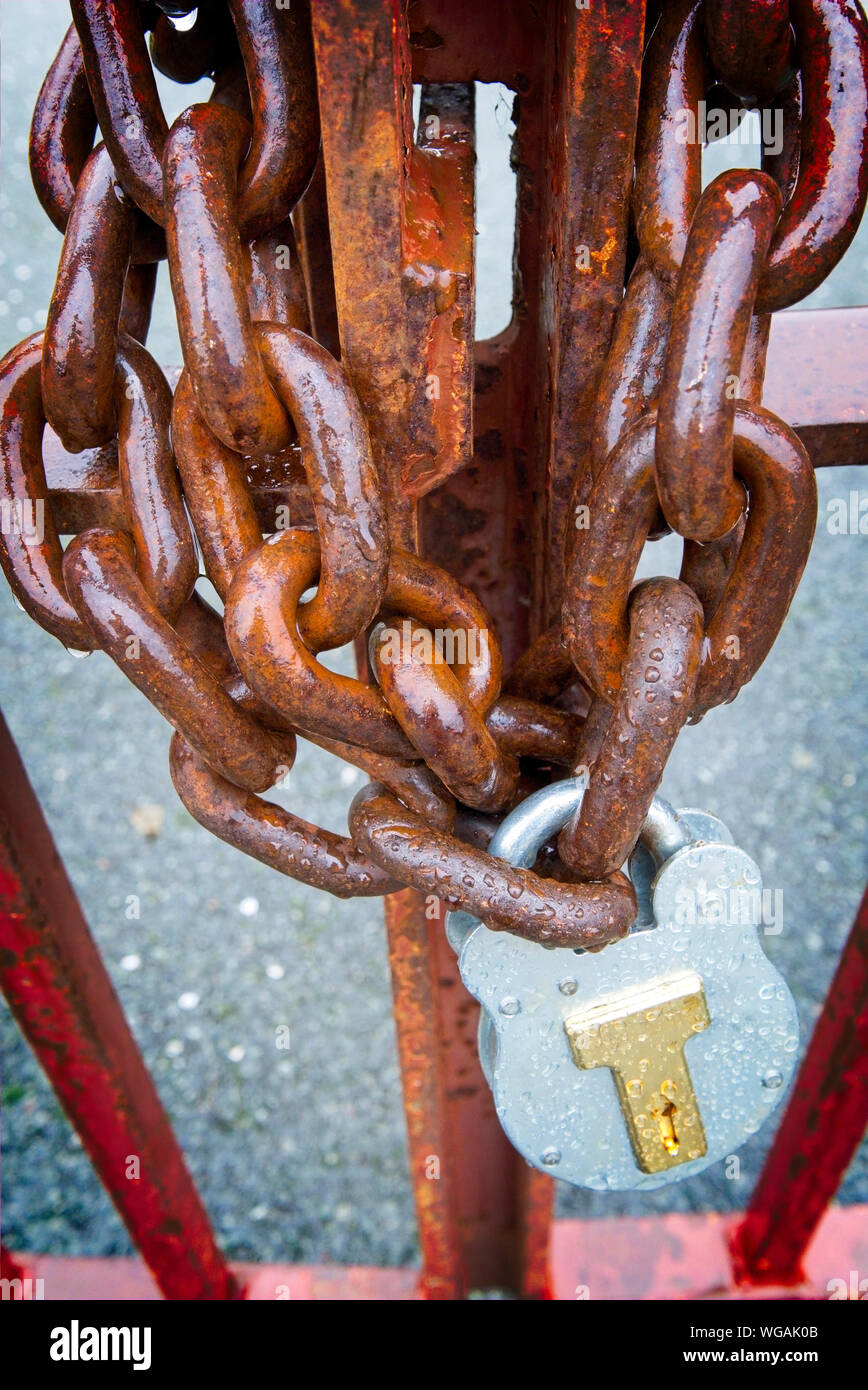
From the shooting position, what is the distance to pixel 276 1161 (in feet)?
6.68

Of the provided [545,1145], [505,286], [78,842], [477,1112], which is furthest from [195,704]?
[505,286]

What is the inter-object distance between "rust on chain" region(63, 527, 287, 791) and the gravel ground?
1.17 metres

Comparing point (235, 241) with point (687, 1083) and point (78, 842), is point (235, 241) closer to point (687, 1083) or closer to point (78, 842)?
point (687, 1083)

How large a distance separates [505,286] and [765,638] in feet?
11.0

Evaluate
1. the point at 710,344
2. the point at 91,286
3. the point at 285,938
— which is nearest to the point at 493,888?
the point at 710,344

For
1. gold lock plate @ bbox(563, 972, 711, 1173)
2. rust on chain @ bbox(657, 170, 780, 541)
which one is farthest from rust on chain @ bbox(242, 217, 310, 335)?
gold lock plate @ bbox(563, 972, 711, 1173)

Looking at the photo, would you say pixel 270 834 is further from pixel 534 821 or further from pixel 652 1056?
pixel 652 1056

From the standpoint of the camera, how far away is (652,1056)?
2.54ft

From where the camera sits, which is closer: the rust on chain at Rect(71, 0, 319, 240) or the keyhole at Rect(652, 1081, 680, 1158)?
the rust on chain at Rect(71, 0, 319, 240)

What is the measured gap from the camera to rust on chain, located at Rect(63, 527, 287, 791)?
1.92ft

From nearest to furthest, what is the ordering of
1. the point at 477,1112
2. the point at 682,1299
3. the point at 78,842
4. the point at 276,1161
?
the point at 477,1112, the point at 682,1299, the point at 276,1161, the point at 78,842

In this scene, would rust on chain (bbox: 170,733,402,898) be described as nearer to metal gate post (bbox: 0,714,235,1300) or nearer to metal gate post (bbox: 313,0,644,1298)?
metal gate post (bbox: 313,0,644,1298)

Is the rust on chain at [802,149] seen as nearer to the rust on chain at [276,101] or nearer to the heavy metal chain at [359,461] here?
the heavy metal chain at [359,461]

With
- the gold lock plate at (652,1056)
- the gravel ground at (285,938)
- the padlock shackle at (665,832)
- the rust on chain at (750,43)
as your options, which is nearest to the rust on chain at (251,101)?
the rust on chain at (750,43)
